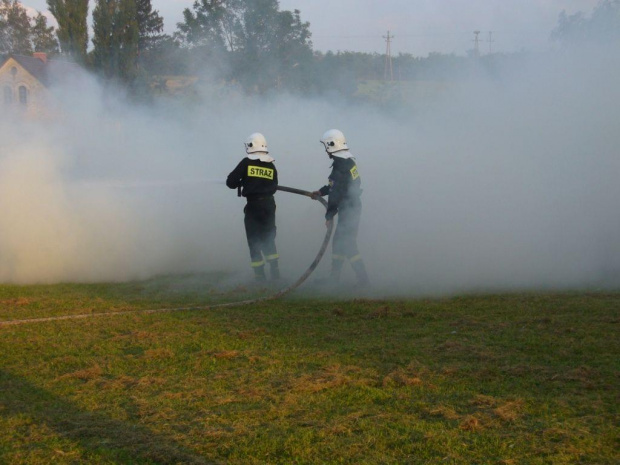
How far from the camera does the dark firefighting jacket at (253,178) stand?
11969mm

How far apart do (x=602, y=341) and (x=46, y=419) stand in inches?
204

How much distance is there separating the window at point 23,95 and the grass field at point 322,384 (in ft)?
28.8

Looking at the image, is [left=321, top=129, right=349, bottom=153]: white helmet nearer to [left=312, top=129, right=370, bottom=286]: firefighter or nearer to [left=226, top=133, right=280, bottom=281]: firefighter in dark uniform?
[left=312, top=129, right=370, bottom=286]: firefighter

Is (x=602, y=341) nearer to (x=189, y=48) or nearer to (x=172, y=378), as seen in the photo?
(x=172, y=378)

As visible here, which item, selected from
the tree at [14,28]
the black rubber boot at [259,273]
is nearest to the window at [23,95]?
the black rubber boot at [259,273]

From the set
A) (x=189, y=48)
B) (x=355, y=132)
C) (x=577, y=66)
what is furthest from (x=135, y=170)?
(x=577, y=66)

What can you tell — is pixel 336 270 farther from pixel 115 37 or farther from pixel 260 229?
pixel 115 37

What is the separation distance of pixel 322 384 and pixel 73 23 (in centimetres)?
2970

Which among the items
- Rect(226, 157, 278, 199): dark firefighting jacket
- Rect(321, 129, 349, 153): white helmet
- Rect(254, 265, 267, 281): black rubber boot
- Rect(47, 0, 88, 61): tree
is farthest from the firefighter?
Rect(47, 0, 88, 61): tree

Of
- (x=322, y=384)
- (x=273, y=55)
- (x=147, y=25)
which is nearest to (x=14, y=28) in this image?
(x=147, y=25)

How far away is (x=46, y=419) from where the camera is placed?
5.23 metres

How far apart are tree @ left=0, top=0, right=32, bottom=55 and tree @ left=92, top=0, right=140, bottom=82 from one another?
25.3 metres

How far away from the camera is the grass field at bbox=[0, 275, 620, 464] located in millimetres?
4566

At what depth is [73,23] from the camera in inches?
1240
